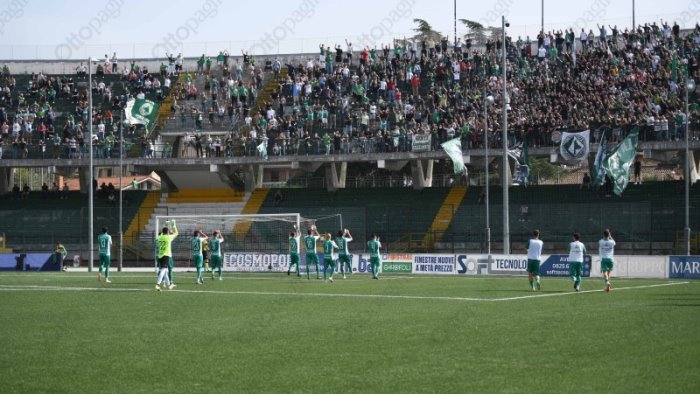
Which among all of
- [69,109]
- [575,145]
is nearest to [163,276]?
[575,145]

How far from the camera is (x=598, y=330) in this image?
59.1 feet

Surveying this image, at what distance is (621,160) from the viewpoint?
163 ft

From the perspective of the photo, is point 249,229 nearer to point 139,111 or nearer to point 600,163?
point 139,111

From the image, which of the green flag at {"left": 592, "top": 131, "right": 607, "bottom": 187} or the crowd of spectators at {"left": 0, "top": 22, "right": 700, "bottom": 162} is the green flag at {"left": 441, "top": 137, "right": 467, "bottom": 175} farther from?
the green flag at {"left": 592, "top": 131, "right": 607, "bottom": 187}

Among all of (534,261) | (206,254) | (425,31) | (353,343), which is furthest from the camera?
(425,31)

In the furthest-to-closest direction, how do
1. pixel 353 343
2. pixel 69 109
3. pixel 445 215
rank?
pixel 69 109
pixel 445 215
pixel 353 343

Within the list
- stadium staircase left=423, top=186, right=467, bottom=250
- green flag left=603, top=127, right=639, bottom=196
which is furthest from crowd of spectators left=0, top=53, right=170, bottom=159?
green flag left=603, top=127, right=639, bottom=196

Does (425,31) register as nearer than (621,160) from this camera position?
No

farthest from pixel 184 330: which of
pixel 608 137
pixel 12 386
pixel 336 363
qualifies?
pixel 608 137

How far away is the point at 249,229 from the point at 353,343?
39231 mm

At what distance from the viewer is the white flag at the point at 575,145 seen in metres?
53.0

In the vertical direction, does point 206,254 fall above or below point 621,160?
below

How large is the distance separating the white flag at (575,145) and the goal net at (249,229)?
1222 cm

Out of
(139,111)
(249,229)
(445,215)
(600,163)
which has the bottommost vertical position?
(249,229)
